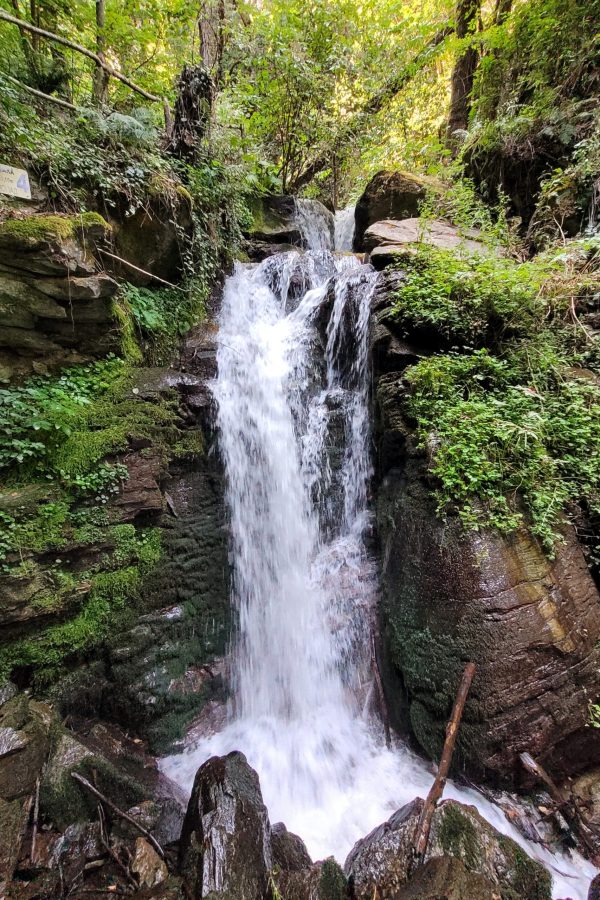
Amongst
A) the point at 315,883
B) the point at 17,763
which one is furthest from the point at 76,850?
the point at 315,883

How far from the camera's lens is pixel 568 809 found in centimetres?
318

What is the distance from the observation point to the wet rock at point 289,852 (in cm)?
284

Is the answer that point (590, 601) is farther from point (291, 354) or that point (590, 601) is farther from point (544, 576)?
point (291, 354)

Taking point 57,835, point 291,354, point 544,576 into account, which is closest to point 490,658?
point 544,576

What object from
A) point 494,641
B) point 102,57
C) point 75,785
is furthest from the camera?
point 102,57

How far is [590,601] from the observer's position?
370 cm

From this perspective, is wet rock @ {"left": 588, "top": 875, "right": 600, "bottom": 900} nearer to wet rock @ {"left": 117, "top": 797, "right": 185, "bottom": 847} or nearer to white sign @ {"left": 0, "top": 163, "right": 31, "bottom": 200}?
wet rock @ {"left": 117, "top": 797, "right": 185, "bottom": 847}

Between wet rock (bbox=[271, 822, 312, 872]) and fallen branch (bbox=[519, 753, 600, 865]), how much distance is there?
193 centimetres

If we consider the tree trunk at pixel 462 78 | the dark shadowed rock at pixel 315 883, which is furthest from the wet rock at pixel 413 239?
the dark shadowed rock at pixel 315 883

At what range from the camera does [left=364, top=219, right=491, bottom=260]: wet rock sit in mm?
6215

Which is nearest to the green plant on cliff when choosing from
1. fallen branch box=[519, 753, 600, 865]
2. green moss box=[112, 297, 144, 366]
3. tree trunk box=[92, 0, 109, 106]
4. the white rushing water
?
the white rushing water

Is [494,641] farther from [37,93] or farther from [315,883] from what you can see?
[37,93]

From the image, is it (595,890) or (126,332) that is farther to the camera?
(126,332)

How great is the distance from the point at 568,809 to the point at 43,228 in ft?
24.1
